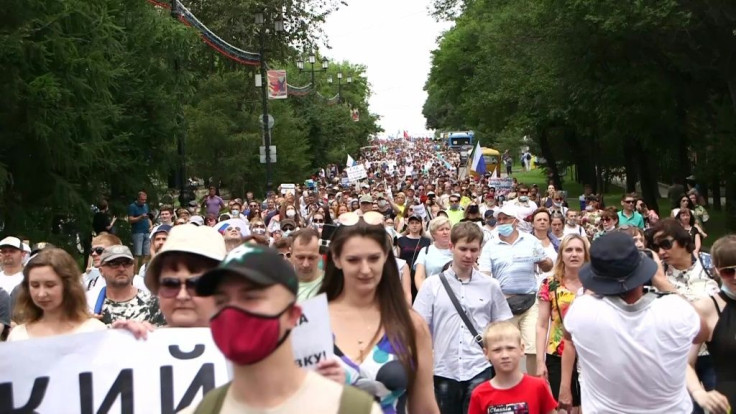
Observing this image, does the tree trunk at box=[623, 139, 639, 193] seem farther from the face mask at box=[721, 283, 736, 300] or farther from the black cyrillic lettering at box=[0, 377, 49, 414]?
the black cyrillic lettering at box=[0, 377, 49, 414]

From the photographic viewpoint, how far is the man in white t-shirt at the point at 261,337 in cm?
271

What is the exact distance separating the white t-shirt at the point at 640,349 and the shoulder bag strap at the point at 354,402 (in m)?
2.41

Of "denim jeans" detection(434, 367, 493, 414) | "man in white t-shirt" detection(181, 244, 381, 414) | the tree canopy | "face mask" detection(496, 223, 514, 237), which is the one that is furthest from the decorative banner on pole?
"man in white t-shirt" detection(181, 244, 381, 414)

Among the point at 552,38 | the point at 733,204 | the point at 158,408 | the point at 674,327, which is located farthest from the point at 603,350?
the point at 552,38

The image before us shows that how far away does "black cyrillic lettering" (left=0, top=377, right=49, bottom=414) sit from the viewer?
174 inches

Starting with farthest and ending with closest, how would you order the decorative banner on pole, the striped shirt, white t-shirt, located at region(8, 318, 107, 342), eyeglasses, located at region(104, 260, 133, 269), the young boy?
the decorative banner on pole → the striped shirt → eyeglasses, located at region(104, 260, 133, 269) → the young boy → white t-shirt, located at region(8, 318, 107, 342)

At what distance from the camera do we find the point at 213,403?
9.64ft

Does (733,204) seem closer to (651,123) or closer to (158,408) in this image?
(651,123)

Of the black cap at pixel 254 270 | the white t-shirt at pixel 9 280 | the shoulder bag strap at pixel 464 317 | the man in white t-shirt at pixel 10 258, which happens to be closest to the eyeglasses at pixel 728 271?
the shoulder bag strap at pixel 464 317

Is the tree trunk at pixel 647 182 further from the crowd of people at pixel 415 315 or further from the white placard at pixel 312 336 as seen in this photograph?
the white placard at pixel 312 336

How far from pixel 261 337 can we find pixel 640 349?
2774 millimetres

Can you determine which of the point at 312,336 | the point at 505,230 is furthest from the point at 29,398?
the point at 505,230

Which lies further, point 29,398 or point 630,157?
point 630,157

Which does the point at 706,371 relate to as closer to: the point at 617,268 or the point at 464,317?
the point at 464,317
